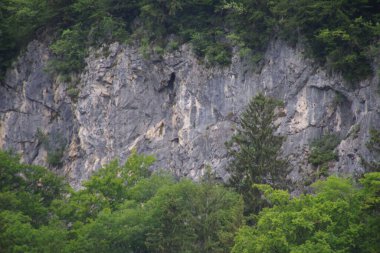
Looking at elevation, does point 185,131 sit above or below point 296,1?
below

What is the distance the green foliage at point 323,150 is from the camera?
4427 cm

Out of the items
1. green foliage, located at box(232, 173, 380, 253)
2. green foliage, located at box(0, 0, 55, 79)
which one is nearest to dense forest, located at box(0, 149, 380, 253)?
green foliage, located at box(232, 173, 380, 253)

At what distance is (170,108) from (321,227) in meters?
15.9

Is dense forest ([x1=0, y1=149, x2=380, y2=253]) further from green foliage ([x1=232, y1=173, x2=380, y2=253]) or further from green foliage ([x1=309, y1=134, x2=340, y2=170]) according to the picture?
→ green foliage ([x1=309, y1=134, x2=340, y2=170])

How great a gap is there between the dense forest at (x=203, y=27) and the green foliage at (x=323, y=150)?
10.0 ft

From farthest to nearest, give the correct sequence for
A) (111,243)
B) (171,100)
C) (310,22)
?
(171,100) → (310,22) → (111,243)

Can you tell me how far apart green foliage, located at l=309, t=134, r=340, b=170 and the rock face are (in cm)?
38

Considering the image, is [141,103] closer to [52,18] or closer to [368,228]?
[52,18]

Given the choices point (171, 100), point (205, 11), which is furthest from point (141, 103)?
point (205, 11)

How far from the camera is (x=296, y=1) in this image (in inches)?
1844

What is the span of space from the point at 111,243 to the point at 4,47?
18426mm

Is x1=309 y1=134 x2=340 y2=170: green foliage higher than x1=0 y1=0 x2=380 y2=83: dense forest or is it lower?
lower

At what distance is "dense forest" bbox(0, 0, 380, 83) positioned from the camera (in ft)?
148

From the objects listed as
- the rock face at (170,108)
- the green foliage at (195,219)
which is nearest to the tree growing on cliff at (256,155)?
the green foliage at (195,219)
